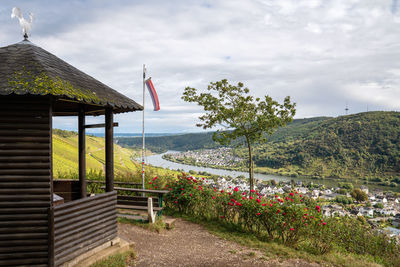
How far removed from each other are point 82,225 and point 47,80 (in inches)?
97.8

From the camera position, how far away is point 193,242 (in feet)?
19.5

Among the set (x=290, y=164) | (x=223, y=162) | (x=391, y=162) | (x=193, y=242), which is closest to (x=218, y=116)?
(x=193, y=242)

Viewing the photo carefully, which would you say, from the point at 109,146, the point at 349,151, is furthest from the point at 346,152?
the point at 109,146

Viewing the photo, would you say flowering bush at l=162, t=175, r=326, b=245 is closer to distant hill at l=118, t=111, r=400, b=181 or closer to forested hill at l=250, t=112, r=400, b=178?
distant hill at l=118, t=111, r=400, b=181

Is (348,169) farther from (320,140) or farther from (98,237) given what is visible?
(98,237)

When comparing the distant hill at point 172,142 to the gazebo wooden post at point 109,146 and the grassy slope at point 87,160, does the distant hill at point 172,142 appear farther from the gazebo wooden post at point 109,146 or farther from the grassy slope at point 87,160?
the gazebo wooden post at point 109,146

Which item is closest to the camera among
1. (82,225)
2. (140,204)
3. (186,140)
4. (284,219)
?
(82,225)

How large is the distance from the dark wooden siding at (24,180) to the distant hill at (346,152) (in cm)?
4212

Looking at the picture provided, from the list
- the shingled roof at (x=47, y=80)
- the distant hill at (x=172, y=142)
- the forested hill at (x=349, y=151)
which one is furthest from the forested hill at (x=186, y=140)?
the shingled roof at (x=47, y=80)

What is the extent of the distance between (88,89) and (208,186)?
5023mm

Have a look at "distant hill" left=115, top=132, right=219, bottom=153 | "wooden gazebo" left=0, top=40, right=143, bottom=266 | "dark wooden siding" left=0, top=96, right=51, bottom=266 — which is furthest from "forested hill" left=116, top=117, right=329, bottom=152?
"dark wooden siding" left=0, top=96, right=51, bottom=266

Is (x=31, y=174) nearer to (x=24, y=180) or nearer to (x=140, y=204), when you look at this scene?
(x=24, y=180)

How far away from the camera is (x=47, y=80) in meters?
3.83

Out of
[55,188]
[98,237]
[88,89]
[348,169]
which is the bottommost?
[348,169]
